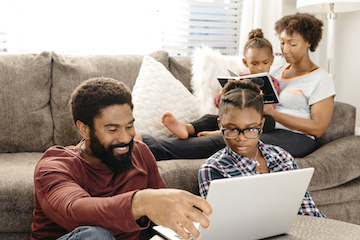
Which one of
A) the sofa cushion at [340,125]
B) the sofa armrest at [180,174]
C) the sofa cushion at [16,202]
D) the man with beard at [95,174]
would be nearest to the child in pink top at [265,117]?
the sofa armrest at [180,174]

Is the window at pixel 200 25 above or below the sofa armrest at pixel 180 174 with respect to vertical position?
above

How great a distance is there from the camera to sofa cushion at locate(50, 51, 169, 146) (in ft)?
6.91

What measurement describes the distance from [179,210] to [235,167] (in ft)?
2.36

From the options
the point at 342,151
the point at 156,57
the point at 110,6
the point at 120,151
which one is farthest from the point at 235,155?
the point at 110,6

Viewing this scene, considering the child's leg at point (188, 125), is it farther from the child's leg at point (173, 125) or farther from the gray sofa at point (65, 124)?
the gray sofa at point (65, 124)

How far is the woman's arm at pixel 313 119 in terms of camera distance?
2049 mm

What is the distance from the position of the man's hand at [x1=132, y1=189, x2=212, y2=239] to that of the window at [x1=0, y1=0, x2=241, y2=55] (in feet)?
7.49

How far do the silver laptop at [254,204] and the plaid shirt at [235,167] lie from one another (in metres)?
0.35

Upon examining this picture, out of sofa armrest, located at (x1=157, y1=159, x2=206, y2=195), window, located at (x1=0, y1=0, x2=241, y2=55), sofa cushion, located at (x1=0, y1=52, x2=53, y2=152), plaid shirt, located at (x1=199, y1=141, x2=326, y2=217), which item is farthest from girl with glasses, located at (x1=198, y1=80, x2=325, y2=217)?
window, located at (x1=0, y1=0, x2=241, y2=55)

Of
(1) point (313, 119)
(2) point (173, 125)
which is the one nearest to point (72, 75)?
(2) point (173, 125)

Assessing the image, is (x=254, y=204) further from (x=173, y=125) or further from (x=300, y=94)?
(x=300, y=94)

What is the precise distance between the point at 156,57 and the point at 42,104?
2.35 feet

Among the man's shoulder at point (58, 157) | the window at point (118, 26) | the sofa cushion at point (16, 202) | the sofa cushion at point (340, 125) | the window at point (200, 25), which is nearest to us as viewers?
the man's shoulder at point (58, 157)

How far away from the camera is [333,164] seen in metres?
1.93
